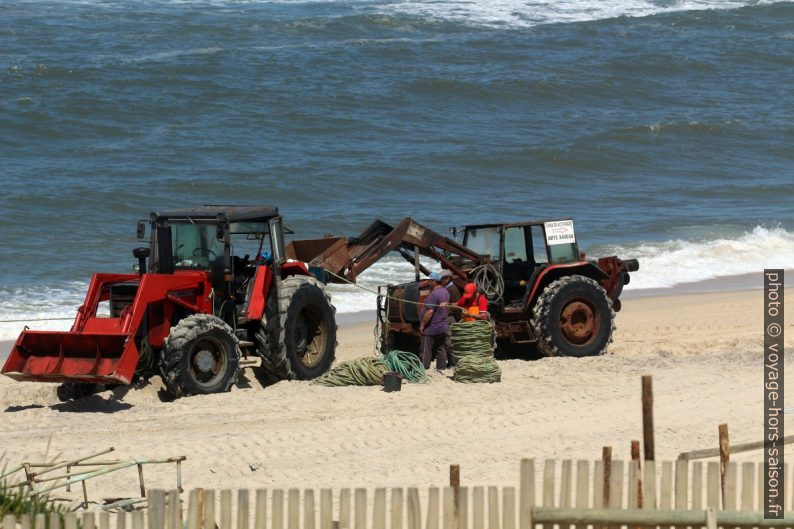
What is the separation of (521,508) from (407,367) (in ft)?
21.7

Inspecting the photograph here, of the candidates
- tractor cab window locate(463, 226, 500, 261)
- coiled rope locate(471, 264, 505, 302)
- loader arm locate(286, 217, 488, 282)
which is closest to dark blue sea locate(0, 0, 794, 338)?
tractor cab window locate(463, 226, 500, 261)

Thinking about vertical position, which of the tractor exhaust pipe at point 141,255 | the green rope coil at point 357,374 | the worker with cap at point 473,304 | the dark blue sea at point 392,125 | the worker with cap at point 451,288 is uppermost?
the dark blue sea at point 392,125

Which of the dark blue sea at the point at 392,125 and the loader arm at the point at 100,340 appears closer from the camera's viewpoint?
the loader arm at the point at 100,340

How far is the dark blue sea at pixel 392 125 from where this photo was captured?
25797 mm

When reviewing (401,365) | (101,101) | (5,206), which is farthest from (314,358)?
(101,101)

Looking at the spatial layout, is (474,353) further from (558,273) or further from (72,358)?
(72,358)

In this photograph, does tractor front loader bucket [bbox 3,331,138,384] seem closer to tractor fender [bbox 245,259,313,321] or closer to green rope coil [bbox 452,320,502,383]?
tractor fender [bbox 245,259,313,321]

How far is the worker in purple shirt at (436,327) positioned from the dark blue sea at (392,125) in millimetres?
5297

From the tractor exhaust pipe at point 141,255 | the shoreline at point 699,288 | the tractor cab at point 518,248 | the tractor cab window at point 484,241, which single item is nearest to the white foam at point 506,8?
the shoreline at point 699,288

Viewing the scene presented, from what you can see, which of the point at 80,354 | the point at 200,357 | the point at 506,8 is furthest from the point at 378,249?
the point at 506,8

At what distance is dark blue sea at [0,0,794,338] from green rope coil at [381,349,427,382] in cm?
585

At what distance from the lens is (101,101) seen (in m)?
34.4

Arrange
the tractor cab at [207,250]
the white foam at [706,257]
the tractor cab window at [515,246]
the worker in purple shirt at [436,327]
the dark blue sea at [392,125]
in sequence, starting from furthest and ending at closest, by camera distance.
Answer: the dark blue sea at [392,125]
the white foam at [706,257]
the tractor cab window at [515,246]
the worker in purple shirt at [436,327]
the tractor cab at [207,250]

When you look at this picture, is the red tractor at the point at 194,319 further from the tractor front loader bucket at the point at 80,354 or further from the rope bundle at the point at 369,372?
the rope bundle at the point at 369,372
